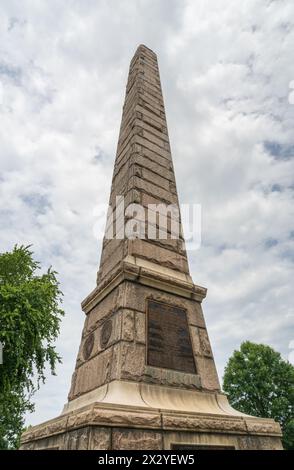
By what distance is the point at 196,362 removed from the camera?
4680 millimetres

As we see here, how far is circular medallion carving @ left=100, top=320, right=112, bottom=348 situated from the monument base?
703 mm

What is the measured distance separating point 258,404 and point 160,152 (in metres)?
19.4

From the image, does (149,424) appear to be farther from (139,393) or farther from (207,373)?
(207,373)

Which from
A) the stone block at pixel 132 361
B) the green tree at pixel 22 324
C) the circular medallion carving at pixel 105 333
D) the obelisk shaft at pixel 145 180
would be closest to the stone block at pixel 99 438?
the stone block at pixel 132 361

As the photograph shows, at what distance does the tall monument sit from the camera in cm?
321

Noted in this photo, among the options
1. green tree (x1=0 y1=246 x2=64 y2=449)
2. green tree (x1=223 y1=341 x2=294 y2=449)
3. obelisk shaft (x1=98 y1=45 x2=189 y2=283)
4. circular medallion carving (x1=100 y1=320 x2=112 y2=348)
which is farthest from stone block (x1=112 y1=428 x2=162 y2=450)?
green tree (x1=223 y1=341 x2=294 y2=449)

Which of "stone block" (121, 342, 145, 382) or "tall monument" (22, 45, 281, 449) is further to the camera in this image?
"stone block" (121, 342, 145, 382)

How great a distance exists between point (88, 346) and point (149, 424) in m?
2.12

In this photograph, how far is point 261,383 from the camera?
2005cm

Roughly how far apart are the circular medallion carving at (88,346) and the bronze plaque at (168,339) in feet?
3.85

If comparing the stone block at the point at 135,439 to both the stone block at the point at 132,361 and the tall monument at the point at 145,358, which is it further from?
the stone block at the point at 132,361

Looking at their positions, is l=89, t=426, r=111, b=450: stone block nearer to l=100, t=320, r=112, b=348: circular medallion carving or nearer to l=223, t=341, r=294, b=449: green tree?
l=100, t=320, r=112, b=348: circular medallion carving
